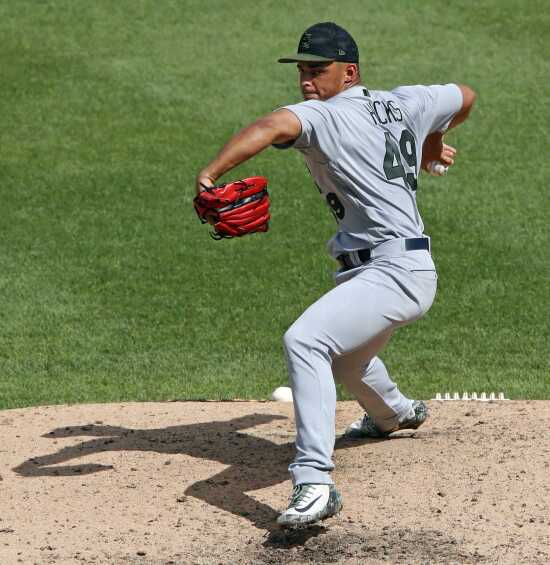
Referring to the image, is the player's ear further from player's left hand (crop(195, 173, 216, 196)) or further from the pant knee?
the pant knee

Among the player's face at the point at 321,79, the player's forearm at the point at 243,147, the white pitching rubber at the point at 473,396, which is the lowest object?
the white pitching rubber at the point at 473,396

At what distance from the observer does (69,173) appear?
11.6 metres

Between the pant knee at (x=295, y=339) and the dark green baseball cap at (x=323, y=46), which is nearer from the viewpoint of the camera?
the pant knee at (x=295, y=339)

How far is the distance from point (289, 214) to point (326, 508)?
613 centimetres

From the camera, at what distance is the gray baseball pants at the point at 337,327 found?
4.78 metres

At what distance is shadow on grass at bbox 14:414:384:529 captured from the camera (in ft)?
17.1

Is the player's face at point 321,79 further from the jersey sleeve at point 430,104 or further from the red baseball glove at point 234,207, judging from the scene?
the red baseball glove at point 234,207

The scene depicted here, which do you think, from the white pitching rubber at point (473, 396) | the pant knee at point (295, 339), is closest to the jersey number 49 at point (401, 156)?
the pant knee at point (295, 339)

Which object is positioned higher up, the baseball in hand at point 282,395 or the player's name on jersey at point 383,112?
the player's name on jersey at point 383,112

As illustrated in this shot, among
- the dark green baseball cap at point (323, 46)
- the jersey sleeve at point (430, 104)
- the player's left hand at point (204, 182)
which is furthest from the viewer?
the jersey sleeve at point (430, 104)

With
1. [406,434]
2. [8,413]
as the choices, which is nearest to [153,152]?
[8,413]

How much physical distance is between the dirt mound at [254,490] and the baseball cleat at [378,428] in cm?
6

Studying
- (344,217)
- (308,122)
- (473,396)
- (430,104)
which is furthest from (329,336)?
(473,396)

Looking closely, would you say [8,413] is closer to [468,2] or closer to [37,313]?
[37,313]
